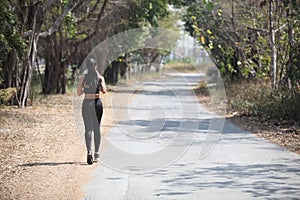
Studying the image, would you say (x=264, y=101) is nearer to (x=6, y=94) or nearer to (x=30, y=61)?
(x=30, y=61)

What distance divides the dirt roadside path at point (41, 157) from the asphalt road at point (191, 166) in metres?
0.39

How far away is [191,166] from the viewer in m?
9.55

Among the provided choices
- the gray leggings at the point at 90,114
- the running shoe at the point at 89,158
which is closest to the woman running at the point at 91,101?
the gray leggings at the point at 90,114

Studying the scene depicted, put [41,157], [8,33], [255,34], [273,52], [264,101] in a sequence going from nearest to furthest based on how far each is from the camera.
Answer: [41,157]
[8,33]
[264,101]
[273,52]
[255,34]

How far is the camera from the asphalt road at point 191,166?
24.7 feet

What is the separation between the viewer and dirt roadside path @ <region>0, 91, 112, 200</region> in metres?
7.64

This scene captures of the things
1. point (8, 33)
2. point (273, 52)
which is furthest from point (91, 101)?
point (273, 52)

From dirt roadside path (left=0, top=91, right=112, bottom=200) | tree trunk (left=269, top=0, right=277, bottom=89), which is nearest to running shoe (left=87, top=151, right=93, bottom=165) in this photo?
dirt roadside path (left=0, top=91, right=112, bottom=200)

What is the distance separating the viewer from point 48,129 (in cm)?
1448

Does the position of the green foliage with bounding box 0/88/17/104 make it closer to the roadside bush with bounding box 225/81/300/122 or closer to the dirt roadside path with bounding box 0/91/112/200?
the dirt roadside path with bounding box 0/91/112/200

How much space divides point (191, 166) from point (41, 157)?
2.84 meters

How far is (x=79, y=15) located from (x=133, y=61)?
2259 centimetres

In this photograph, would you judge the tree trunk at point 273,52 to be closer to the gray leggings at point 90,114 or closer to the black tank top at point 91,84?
the black tank top at point 91,84

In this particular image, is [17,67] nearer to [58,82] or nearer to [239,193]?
[58,82]
